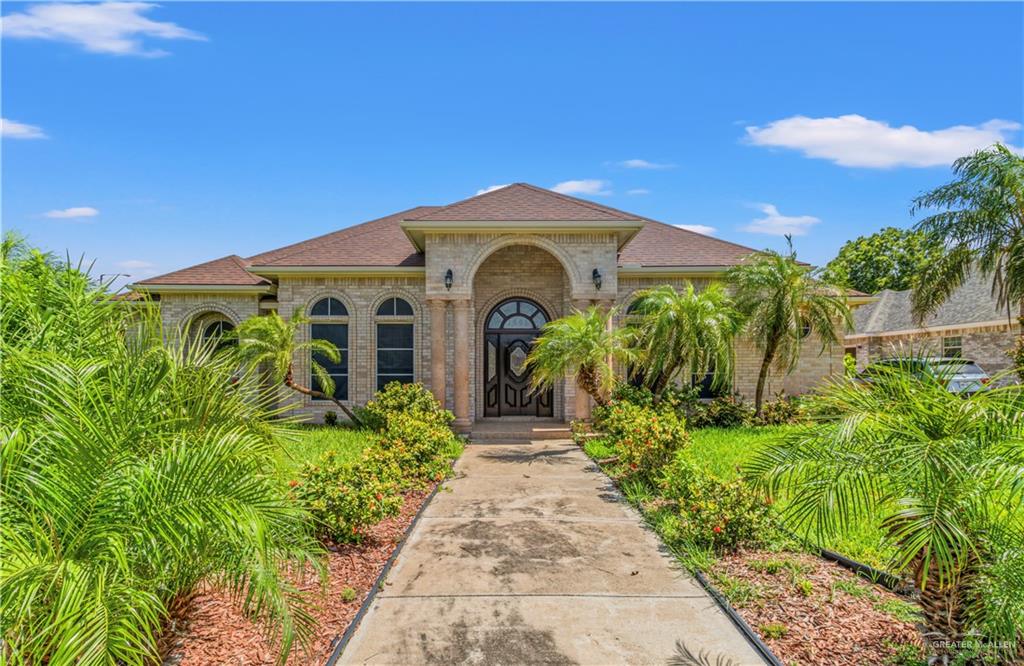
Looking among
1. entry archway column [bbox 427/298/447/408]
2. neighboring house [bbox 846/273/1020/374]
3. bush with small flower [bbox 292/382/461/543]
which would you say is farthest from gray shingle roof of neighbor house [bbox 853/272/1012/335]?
bush with small flower [bbox 292/382/461/543]

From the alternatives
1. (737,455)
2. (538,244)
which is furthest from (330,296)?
(737,455)

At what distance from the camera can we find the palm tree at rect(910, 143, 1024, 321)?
45.3ft

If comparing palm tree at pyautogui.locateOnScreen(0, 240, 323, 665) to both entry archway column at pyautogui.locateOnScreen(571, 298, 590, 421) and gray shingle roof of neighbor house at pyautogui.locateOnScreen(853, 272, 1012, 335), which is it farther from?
gray shingle roof of neighbor house at pyautogui.locateOnScreen(853, 272, 1012, 335)

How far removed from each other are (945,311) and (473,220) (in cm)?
2538

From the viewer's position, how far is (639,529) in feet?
23.9

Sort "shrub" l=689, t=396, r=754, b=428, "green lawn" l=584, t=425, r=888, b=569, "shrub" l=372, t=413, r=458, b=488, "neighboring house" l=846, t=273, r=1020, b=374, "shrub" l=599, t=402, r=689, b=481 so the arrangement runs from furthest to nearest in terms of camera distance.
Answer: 1. "neighboring house" l=846, t=273, r=1020, b=374
2. "shrub" l=689, t=396, r=754, b=428
3. "shrub" l=372, t=413, r=458, b=488
4. "shrub" l=599, t=402, r=689, b=481
5. "green lawn" l=584, t=425, r=888, b=569

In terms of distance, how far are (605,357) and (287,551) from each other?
10.0m

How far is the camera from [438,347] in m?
14.5

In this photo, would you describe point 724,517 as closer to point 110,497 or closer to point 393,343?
point 110,497

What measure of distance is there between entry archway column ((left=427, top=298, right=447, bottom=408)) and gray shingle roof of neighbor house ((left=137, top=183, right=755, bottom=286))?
1.85m

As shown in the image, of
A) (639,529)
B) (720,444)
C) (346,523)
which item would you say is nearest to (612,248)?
(720,444)

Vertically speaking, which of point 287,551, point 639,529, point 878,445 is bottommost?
→ point 639,529

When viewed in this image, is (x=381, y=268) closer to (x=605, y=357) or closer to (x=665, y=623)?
(x=605, y=357)

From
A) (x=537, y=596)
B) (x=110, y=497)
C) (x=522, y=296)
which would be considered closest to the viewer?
(x=110, y=497)
